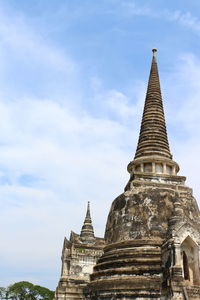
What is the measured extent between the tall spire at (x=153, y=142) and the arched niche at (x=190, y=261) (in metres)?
6.49

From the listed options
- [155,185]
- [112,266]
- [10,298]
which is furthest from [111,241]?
[10,298]

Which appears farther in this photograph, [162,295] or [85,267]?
[85,267]

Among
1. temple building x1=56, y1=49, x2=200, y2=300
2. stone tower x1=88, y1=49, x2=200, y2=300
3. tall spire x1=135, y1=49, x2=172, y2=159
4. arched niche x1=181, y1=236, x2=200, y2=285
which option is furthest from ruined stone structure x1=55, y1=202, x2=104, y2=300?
arched niche x1=181, y1=236, x2=200, y2=285

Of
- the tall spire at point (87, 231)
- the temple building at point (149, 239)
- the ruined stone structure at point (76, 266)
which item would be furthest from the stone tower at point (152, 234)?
the tall spire at point (87, 231)

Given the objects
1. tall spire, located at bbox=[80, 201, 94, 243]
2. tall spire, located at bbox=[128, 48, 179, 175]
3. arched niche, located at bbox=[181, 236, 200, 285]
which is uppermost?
tall spire, located at bbox=[128, 48, 179, 175]

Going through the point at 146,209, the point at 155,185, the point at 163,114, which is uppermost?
the point at 163,114

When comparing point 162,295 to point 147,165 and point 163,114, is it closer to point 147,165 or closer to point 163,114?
point 147,165

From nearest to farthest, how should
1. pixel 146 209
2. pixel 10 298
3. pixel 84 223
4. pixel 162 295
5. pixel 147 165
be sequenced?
pixel 162 295, pixel 146 209, pixel 147 165, pixel 84 223, pixel 10 298

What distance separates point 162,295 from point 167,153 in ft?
35.9

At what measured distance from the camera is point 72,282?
85.1 ft

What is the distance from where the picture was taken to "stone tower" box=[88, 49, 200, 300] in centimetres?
1734

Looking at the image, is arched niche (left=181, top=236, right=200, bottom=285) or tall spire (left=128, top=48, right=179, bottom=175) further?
Result: tall spire (left=128, top=48, right=179, bottom=175)

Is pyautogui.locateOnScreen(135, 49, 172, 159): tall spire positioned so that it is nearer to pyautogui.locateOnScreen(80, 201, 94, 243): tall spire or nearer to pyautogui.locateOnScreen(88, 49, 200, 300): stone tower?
pyautogui.locateOnScreen(88, 49, 200, 300): stone tower

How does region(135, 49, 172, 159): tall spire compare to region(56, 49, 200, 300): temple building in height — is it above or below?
above
